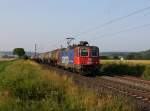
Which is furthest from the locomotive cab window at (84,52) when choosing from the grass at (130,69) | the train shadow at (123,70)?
the grass at (130,69)

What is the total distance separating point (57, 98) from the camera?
1356cm

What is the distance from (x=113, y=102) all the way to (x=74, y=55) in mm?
26681

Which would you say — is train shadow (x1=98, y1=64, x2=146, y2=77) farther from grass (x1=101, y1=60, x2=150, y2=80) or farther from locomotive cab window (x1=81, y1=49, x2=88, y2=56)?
locomotive cab window (x1=81, y1=49, x2=88, y2=56)

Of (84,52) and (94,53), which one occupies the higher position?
(84,52)

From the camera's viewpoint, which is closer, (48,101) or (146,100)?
(48,101)

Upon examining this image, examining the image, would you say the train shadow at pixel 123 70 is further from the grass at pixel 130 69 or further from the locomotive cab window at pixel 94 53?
the locomotive cab window at pixel 94 53

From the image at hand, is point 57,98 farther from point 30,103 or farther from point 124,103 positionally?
point 124,103

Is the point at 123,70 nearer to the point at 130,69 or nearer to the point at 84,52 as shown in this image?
the point at 130,69

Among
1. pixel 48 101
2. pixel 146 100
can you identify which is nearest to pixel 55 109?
pixel 48 101

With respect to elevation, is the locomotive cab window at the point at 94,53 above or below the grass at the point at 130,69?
above

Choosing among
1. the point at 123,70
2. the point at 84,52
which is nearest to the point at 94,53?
the point at 84,52

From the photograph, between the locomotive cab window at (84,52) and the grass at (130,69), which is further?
the locomotive cab window at (84,52)

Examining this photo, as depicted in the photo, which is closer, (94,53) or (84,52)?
(84,52)

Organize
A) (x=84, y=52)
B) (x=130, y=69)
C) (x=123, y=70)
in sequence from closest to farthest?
1. (x=84, y=52)
2. (x=130, y=69)
3. (x=123, y=70)
